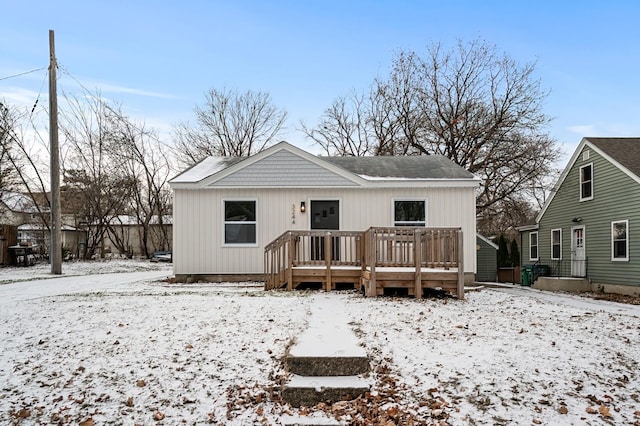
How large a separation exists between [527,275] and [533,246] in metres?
2.04

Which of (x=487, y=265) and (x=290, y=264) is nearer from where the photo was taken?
(x=290, y=264)

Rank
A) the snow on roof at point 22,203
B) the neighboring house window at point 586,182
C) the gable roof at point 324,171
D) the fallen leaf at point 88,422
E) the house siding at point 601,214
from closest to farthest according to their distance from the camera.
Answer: the fallen leaf at point 88,422 < the gable roof at point 324,171 < the house siding at point 601,214 < the neighboring house window at point 586,182 < the snow on roof at point 22,203

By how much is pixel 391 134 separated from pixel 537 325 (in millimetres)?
22002

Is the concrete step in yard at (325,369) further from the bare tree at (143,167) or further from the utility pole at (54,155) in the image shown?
the bare tree at (143,167)

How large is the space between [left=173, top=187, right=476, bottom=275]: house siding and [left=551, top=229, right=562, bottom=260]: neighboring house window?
9910 millimetres

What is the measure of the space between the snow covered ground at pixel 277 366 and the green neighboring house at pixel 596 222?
9275 millimetres

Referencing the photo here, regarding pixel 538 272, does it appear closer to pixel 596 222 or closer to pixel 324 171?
pixel 596 222

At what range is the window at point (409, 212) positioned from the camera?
12.5 m

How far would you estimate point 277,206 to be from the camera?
41.3 ft

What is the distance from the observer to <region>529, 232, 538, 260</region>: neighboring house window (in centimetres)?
2189

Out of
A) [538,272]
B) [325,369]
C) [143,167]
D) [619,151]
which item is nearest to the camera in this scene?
[325,369]

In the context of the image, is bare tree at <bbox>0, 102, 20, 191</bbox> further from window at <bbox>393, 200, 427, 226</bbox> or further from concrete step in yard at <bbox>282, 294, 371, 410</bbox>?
concrete step in yard at <bbox>282, 294, 371, 410</bbox>

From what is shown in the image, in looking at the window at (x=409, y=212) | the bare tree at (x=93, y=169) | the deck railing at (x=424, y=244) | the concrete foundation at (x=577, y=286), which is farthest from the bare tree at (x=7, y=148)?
the concrete foundation at (x=577, y=286)

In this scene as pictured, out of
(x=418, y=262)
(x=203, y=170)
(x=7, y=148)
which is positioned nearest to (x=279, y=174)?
(x=203, y=170)
